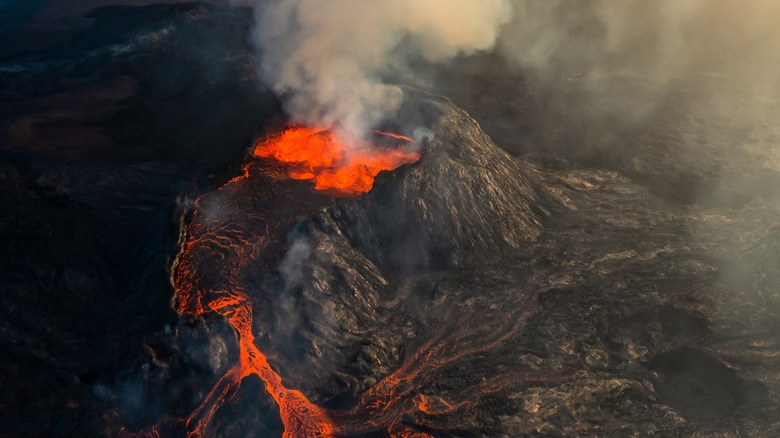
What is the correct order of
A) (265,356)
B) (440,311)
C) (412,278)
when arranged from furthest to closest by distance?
1. (412,278)
2. (440,311)
3. (265,356)

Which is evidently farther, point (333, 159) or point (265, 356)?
point (333, 159)

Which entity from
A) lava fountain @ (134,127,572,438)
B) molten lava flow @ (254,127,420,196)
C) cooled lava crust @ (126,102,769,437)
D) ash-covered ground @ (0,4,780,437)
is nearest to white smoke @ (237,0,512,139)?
molten lava flow @ (254,127,420,196)

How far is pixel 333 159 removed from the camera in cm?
2344

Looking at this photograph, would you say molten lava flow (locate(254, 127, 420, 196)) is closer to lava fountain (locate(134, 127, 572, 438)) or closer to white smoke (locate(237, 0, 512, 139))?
lava fountain (locate(134, 127, 572, 438))

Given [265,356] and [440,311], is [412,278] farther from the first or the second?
[265,356]

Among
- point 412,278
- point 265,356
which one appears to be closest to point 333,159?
point 412,278

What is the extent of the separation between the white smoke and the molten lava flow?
955mm

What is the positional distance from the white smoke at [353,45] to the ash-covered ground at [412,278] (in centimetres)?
211

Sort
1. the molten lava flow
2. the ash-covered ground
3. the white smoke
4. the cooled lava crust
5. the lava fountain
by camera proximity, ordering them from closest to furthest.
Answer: the lava fountain, the ash-covered ground, the cooled lava crust, the molten lava flow, the white smoke

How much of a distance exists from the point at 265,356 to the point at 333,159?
32.1ft

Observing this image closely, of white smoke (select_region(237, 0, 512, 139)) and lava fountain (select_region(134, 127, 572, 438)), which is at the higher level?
white smoke (select_region(237, 0, 512, 139))

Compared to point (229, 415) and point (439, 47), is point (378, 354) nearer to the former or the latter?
point (229, 415)

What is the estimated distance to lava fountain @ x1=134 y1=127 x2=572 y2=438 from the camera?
52.2 feet

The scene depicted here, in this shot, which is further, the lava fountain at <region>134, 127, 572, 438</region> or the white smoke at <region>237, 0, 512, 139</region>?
the white smoke at <region>237, 0, 512, 139</region>
